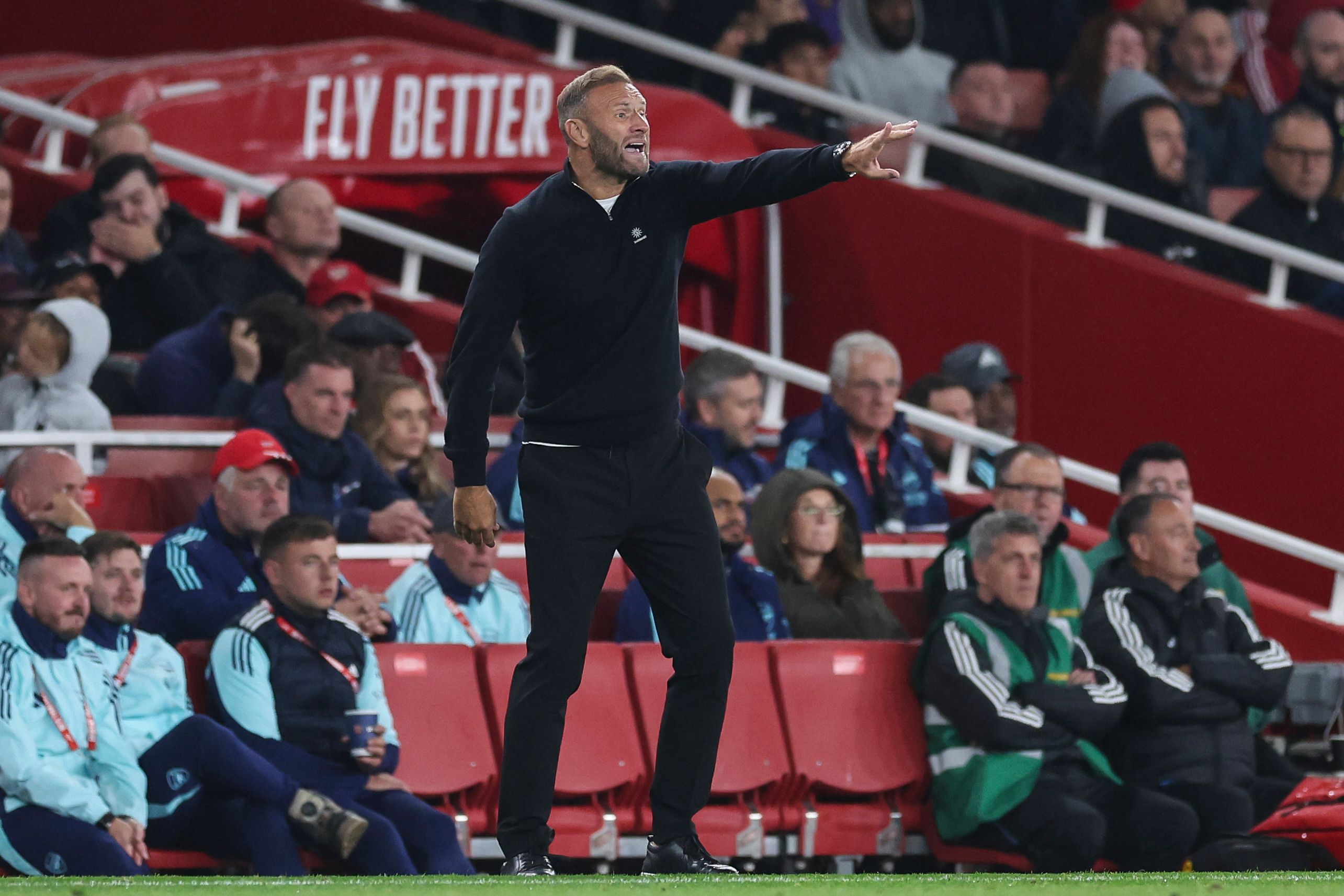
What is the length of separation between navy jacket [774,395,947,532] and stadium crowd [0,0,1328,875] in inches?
0.6

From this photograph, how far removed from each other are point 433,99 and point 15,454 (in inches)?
158

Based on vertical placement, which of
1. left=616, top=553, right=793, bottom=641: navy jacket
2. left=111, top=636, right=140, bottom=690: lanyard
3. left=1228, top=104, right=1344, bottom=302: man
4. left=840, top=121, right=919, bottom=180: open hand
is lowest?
left=111, top=636, right=140, bottom=690: lanyard

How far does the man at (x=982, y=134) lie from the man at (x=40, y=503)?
19.4ft

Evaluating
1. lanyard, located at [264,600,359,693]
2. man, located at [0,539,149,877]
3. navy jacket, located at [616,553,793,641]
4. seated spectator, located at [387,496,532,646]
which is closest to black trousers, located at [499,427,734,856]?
man, located at [0,539,149,877]

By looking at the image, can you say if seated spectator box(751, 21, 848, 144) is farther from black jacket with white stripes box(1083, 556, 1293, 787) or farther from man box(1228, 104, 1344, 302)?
Result: black jacket with white stripes box(1083, 556, 1293, 787)

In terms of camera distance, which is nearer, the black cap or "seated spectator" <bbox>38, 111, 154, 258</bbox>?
the black cap

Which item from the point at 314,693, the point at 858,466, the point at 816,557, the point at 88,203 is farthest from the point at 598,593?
the point at 88,203

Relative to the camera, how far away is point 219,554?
25.5ft

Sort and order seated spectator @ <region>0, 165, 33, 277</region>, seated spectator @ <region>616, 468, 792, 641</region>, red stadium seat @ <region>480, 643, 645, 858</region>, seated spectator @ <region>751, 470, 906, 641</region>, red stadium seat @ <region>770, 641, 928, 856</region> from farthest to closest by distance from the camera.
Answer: seated spectator @ <region>0, 165, 33, 277</region> → seated spectator @ <region>751, 470, 906, 641</region> → seated spectator @ <region>616, 468, 792, 641</region> → red stadium seat @ <region>770, 641, 928, 856</region> → red stadium seat @ <region>480, 643, 645, 858</region>

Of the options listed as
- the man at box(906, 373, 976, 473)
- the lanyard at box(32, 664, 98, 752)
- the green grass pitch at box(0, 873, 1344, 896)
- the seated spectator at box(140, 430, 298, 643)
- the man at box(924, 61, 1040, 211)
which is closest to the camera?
the green grass pitch at box(0, 873, 1344, 896)

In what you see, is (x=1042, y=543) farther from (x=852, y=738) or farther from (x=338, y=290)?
(x=338, y=290)

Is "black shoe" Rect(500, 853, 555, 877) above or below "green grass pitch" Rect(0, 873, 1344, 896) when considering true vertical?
below

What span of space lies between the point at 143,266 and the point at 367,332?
3.77ft

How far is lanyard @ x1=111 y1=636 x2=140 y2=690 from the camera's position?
717cm
